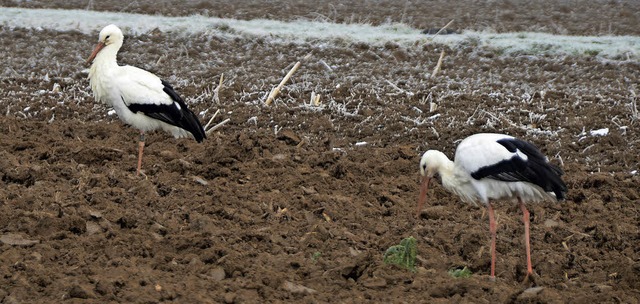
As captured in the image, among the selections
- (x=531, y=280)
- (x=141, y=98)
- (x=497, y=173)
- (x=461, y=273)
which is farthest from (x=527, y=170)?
(x=141, y=98)

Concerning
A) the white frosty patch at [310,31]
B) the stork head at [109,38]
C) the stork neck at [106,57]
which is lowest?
the white frosty patch at [310,31]

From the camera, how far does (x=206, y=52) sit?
54.6 ft

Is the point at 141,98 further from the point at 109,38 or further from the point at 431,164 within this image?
the point at 431,164

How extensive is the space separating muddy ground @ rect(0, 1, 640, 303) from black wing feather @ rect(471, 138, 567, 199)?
1.94 feet

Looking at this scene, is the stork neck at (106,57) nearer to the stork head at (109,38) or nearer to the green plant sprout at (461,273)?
the stork head at (109,38)

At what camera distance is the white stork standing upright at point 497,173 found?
7.55 meters

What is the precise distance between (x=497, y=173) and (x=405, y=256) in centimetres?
105

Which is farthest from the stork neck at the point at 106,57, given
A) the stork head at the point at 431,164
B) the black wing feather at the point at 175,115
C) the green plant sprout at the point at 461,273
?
the green plant sprout at the point at 461,273

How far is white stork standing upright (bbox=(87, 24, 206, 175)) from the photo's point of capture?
419 inches

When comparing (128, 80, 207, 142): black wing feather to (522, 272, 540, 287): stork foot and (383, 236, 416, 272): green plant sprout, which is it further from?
(522, 272, 540, 287): stork foot

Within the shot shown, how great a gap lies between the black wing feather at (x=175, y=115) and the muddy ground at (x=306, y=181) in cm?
26

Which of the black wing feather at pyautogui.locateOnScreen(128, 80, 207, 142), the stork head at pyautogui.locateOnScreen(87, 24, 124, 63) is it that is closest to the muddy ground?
the black wing feather at pyautogui.locateOnScreen(128, 80, 207, 142)

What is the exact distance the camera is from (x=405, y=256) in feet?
23.5

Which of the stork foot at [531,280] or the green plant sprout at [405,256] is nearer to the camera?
the green plant sprout at [405,256]
